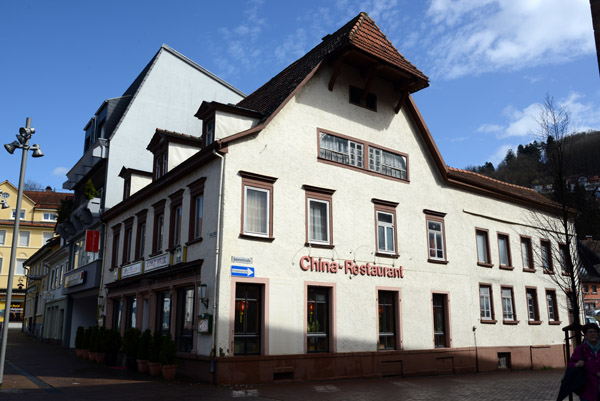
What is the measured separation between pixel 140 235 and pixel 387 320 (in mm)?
11159

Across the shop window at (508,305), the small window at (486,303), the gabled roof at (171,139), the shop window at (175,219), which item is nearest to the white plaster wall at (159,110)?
the gabled roof at (171,139)

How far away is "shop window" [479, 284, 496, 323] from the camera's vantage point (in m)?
24.4

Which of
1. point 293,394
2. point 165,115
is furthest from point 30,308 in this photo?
point 293,394

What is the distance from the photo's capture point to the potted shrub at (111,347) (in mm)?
22734

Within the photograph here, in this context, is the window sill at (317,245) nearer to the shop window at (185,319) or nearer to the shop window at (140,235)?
the shop window at (185,319)

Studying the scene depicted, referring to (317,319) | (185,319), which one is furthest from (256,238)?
(185,319)

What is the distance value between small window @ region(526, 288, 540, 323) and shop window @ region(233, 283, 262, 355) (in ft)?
53.8

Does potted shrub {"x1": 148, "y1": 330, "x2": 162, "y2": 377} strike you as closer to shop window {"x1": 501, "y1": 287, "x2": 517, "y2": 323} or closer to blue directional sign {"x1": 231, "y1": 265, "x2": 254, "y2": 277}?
blue directional sign {"x1": 231, "y1": 265, "x2": 254, "y2": 277}

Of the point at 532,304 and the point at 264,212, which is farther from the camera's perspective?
the point at 532,304

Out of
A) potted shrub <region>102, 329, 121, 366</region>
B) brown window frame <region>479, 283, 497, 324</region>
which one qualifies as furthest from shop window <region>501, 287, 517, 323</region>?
potted shrub <region>102, 329, 121, 366</region>

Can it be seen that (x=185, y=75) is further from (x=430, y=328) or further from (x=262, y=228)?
(x=430, y=328)

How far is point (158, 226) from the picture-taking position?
853 inches

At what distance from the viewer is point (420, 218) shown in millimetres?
22500

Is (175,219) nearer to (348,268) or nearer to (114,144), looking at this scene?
(348,268)
